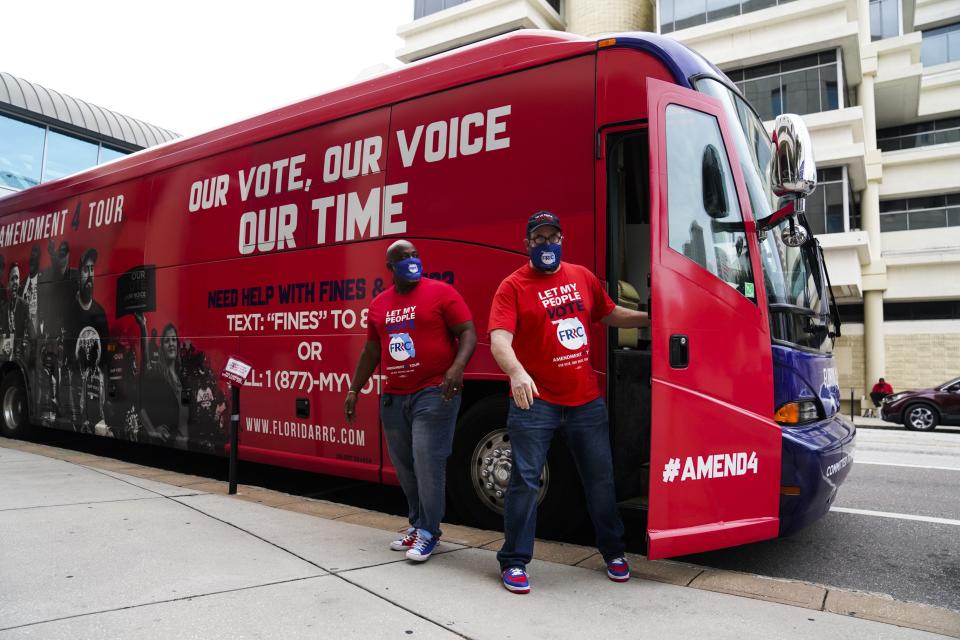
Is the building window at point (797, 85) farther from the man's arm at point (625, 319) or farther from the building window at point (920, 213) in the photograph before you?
the man's arm at point (625, 319)

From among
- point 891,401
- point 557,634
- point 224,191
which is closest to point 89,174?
point 224,191

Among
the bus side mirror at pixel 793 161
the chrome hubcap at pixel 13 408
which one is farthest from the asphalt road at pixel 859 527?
the bus side mirror at pixel 793 161

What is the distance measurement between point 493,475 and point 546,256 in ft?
5.79

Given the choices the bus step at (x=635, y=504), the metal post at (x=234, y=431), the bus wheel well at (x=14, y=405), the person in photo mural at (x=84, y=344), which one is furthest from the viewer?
the bus wheel well at (x=14, y=405)

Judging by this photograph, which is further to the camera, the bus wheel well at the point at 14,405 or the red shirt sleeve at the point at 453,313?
the bus wheel well at the point at 14,405

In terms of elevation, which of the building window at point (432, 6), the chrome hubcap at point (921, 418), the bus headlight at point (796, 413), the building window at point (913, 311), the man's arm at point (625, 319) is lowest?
the chrome hubcap at point (921, 418)

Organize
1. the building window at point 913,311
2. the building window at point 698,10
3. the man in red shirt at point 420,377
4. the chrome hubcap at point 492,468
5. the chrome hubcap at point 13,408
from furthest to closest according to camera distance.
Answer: the building window at point 913,311, the building window at point 698,10, the chrome hubcap at point 13,408, the chrome hubcap at point 492,468, the man in red shirt at point 420,377

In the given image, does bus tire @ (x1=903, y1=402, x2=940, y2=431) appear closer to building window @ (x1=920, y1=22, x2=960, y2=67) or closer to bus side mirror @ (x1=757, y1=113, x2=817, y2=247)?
bus side mirror @ (x1=757, y1=113, x2=817, y2=247)

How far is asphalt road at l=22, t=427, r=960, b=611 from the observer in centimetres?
428

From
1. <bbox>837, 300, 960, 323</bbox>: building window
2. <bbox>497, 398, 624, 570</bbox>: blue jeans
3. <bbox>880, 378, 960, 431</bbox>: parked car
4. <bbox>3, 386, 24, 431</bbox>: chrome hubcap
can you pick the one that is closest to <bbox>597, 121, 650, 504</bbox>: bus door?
<bbox>497, 398, 624, 570</bbox>: blue jeans

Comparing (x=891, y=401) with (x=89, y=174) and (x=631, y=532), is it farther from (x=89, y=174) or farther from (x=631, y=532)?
(x=89, y=174)

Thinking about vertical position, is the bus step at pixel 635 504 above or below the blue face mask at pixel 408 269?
below

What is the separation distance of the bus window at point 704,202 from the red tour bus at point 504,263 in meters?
0.01

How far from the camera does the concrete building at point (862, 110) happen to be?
23.0 metres
